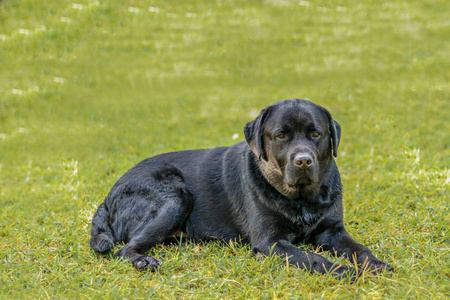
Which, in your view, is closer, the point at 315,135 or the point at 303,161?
the point at 303,161

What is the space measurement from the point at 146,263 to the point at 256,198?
3.91 feet

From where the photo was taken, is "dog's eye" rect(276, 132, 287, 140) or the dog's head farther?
Answer: "dog's eye" rect(276, 132, 287, 140)

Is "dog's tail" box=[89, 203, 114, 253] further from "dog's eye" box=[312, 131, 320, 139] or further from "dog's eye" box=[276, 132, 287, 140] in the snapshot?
"dog's eye" box=[312, 131, 320, 139]

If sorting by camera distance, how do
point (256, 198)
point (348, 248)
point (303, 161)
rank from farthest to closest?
1. point (256, 198)
2. point (348, 248)
3. point (303, 161)

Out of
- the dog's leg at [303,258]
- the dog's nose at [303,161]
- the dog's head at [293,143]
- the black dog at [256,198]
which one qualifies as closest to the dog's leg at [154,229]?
the black dog at [256,198]

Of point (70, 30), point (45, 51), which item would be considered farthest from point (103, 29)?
point (45, 51)

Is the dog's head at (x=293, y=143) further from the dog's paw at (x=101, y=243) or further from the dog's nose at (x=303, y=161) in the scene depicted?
the dog's paw at (x=101, y=243)

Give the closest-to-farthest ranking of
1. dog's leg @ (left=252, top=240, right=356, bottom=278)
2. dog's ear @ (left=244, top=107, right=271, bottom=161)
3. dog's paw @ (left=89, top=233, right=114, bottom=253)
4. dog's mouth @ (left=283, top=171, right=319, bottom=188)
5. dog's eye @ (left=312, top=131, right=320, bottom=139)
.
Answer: dog's leg @ (left=252, top=240, right=356, bottom=278) → dog's mouth @ (left=283, top=171, right=319, bottom=188) → dog's eye @ (left=312, top=131, right=320, bottom=139) → dog's paw @ (left=89, top=233, right=114, bottom=253) → dog's ear @ (left=244, top=107, right=271, bottom=161)

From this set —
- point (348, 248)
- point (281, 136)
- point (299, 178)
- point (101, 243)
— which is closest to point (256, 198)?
point (299, 178)

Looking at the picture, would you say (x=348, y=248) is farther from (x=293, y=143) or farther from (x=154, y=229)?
(x=154, y=229)

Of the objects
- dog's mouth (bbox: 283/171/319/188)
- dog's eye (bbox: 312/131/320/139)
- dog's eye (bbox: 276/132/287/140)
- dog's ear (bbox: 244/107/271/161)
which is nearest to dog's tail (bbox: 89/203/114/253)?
dog's ear (bbox: 244/107/271/161)

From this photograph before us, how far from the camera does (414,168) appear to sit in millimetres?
6445

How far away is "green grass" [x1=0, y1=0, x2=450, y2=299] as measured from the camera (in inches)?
148

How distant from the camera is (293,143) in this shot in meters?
4.07
